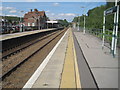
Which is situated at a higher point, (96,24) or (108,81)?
(96,24)

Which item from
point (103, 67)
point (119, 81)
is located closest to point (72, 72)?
point (103, 67)

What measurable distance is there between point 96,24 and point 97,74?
27.9 m

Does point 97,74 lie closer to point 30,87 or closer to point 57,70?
point 57,70

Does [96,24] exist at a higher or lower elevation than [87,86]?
higher

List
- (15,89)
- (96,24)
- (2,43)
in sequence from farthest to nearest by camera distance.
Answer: (96,24), (2,43), (15,89)

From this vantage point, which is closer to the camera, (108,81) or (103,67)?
(108,81)

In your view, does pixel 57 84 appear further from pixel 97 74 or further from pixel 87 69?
pixel 87 69

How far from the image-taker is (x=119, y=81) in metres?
5.20

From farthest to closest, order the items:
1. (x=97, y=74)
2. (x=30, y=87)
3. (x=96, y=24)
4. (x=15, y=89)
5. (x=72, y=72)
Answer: (x=96, y=24), (x=72, y=72), (x=97, y=74), (x=15, y=89), (x=30, y=87)

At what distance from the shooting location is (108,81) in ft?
17.0

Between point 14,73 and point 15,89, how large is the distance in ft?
6.54

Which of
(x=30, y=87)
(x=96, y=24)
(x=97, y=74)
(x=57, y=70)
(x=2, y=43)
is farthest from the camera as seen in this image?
(x=96, y=24)

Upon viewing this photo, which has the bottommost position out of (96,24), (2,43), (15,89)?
(15,89)

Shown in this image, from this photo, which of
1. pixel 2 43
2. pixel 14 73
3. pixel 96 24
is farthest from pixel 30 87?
pixel 96 24
